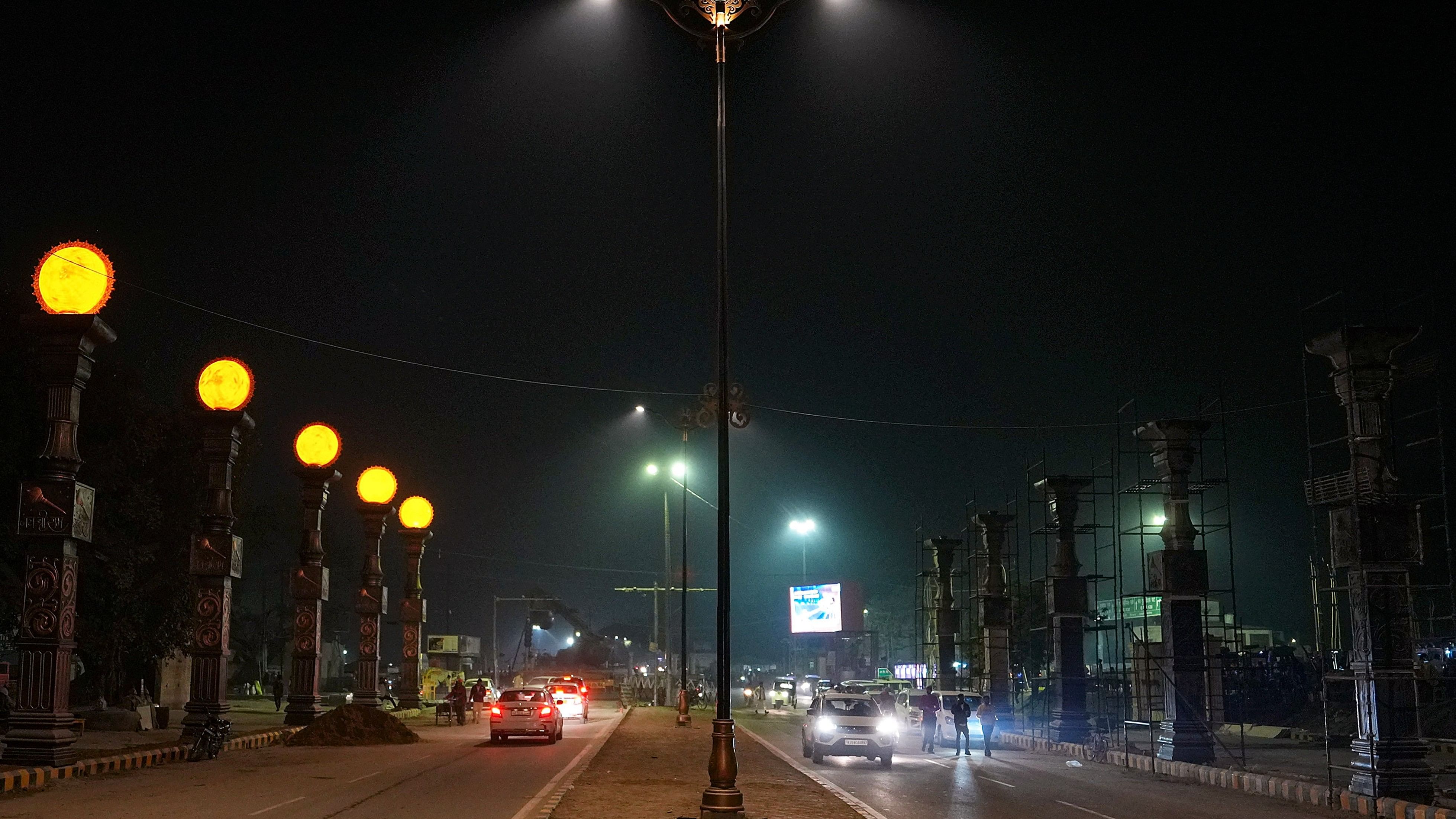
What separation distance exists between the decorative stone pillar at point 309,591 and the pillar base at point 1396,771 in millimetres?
31322

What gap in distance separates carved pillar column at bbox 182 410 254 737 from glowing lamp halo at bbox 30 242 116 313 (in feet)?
27.0

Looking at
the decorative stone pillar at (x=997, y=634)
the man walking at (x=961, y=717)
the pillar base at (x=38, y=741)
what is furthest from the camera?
the decorative stone pillar at (x=997, y=634)

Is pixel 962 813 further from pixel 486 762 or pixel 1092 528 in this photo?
pixel 1092 528

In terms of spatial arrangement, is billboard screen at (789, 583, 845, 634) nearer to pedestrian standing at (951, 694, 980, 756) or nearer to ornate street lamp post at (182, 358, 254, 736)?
pedestrian standing at (951, 694, 980, 756)

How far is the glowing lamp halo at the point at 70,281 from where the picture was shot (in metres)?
25.2

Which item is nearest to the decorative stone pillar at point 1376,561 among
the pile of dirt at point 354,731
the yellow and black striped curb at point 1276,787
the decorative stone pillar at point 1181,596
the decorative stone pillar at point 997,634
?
the yellow and black striped curb at point 1276,787

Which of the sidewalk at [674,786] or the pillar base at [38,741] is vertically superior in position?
the pillar base at [38,741]

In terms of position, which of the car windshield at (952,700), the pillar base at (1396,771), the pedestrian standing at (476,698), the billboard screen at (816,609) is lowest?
the pedestrian standing at (476,698)

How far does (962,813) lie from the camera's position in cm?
1733

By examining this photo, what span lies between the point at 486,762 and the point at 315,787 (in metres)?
6.15

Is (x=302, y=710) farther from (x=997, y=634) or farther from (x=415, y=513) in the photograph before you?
(x=997, y=634)

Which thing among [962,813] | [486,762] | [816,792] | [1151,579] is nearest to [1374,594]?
[1151,579]

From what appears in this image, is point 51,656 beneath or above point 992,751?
above

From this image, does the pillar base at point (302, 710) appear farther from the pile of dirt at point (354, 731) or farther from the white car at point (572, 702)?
the white car at point (572, 702)
